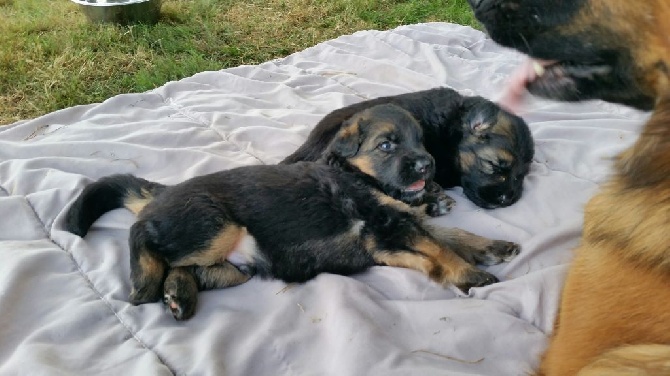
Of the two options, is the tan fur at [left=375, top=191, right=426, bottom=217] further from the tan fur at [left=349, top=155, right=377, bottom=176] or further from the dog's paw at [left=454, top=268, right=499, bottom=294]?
the dog's paw at [left=454, top=268, right=499, bottom=294]

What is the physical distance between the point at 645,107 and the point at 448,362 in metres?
1.00

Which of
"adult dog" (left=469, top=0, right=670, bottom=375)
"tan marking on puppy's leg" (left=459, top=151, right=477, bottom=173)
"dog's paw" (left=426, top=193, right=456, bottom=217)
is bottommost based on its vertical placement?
"dog's paw" (left=426, top=193, right=456, bottom=217)

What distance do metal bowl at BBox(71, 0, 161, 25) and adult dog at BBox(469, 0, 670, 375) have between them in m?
4.33

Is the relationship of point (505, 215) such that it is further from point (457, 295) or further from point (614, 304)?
point (614, 304)

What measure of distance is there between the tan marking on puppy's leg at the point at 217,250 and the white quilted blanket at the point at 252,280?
0.46ft

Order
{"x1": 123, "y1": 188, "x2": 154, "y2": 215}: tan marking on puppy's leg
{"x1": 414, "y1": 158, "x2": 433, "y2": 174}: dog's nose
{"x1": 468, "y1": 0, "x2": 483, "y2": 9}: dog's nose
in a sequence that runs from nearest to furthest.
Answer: {"x1": 468, "y1": 0, "x2": 483, "y2": 9}: dog's nose, {"x1": 123, "y1": 188, "x2": 154, "y2": 215}: tan marking on puppy's leg, {"x1": 414, "y1": 158, "x2": 433, "y2": 174}: dog's nose

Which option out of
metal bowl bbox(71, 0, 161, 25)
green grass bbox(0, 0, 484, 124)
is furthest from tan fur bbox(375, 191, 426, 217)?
metal bowl bbox(71, 0, 161, 25)

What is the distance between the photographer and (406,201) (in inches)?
120

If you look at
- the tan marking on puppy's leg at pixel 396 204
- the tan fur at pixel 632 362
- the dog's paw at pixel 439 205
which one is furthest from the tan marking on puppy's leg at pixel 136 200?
the tan fur at pixel 632 362

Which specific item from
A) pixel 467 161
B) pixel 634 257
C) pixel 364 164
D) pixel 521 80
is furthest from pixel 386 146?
pixel 634 257

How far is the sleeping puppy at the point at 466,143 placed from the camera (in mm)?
3172

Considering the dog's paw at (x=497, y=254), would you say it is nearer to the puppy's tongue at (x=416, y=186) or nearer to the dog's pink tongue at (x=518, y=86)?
the puppy's tongue at (x=416, y=186)

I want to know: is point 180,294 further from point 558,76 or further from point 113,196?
point 558,76

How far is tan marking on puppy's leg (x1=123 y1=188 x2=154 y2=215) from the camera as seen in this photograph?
2860mm
